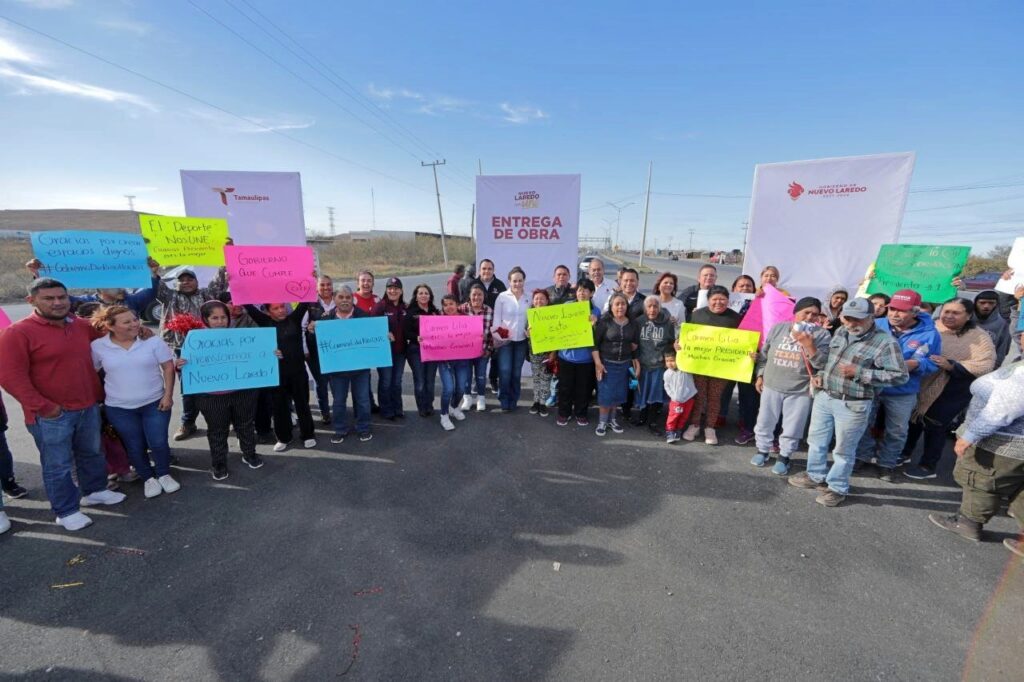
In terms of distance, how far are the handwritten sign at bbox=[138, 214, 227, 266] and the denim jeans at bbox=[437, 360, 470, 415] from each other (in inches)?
133

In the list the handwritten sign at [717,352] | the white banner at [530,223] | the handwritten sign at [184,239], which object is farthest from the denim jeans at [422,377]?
the handwritten sign at [717,352]

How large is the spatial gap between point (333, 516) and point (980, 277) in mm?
36375

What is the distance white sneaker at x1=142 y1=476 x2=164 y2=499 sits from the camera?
380cm

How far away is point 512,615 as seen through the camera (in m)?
2.60

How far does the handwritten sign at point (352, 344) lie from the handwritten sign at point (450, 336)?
1.62 ft

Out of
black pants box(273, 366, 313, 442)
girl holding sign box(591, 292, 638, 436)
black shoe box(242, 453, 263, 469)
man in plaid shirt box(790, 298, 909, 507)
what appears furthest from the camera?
girl holding sign box(591, 292, 638, 436)

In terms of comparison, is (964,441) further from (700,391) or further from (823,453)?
(700,391)

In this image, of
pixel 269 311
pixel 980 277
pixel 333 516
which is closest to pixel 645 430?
pixel 333 516

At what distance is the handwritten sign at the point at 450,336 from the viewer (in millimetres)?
5203

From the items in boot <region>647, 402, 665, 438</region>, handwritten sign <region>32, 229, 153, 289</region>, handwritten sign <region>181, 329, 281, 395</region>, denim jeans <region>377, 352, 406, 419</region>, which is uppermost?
handwritten sign <region>32, 229, 153, 289</region>

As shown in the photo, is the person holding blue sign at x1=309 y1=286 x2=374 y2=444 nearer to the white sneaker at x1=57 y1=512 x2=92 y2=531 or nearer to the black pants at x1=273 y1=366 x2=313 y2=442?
the black pants at x1=273 y1=366 x2=313 y2=442

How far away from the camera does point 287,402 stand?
479 centimetres

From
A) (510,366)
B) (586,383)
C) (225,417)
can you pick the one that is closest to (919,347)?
(586,383)

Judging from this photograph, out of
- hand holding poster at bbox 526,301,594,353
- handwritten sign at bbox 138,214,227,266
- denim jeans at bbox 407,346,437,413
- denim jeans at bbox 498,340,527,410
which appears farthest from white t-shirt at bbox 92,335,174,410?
hand holding poster at bbox 526,301,594,353
